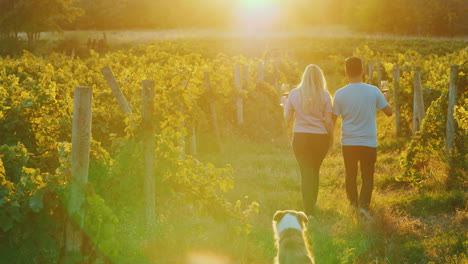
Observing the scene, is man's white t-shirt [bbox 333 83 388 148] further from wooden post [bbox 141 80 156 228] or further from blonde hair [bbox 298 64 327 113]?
wooden post [bbox 141 80 156 228]

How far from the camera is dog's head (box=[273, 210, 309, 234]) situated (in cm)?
395

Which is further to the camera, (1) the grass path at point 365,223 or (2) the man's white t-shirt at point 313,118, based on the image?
(2) the man's white t-shirt at point 313,118

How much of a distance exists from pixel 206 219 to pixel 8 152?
3048 millimetres

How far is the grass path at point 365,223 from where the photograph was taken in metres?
5.41

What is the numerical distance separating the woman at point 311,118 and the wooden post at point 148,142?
2.06m

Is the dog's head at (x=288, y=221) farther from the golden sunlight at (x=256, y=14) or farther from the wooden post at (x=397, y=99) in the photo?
the golden sunlight at (x=256, y=14)

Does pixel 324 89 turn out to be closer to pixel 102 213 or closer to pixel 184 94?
pixel 184 94

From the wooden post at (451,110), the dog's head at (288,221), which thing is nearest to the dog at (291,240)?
the dog's head at (288,221)

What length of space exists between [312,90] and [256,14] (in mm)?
74751

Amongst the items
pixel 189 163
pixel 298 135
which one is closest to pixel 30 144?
pixel 189 163

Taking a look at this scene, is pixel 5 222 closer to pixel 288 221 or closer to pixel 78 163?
pixel 78 163

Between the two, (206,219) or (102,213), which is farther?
(206,219)

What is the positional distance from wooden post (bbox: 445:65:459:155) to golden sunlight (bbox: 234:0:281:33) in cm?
6819

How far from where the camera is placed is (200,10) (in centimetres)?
7956
